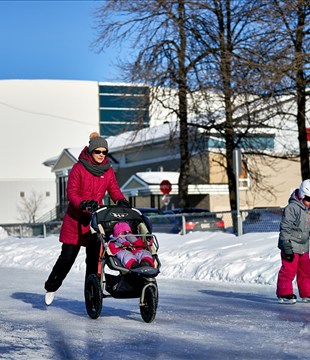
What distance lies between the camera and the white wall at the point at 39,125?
89250 mm

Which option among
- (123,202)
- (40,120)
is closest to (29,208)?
(40,120)

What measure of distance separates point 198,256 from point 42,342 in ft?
32.7

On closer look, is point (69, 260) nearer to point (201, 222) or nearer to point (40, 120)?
point (201, 222)

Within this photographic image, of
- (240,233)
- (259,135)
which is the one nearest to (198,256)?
(240,233)

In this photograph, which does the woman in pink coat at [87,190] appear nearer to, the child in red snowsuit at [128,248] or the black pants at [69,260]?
the black pants at [69,260]

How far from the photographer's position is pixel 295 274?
10.9 m

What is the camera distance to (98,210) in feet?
29.8

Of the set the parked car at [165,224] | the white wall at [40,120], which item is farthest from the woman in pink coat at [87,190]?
the white wall at [40,120]

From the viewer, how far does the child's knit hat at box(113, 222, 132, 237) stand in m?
9.02

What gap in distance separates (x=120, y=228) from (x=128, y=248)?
0.21 meters

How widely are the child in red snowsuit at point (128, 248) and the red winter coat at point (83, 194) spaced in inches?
26.9

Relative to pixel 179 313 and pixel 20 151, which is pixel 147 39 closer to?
pixel 179 313

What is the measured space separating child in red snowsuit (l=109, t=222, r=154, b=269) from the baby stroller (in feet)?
0.17

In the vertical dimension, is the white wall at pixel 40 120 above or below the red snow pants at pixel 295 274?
above
